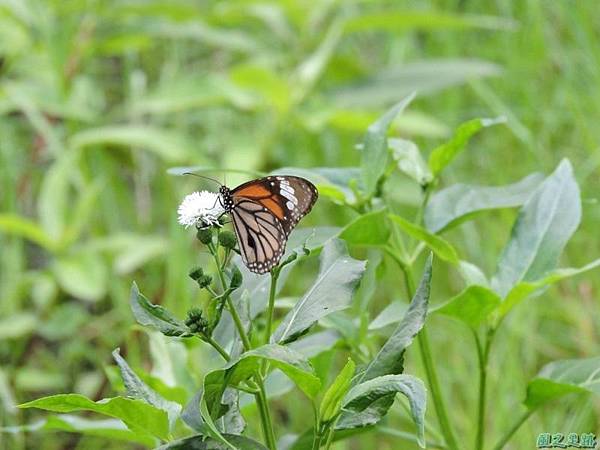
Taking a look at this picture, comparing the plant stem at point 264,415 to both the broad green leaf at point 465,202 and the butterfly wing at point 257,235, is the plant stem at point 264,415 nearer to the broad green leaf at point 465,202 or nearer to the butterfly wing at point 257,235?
the butterfly wing at point 257,235

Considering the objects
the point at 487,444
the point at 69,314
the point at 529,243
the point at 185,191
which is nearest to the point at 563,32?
the point at 185,191

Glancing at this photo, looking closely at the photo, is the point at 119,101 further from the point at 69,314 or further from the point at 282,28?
the point at 69,314

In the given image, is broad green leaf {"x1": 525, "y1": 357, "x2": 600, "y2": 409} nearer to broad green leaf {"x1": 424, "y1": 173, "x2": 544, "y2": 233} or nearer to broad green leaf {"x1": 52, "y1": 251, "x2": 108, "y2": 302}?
broad green leaf {"x1": 424, "y1": 173, "x2": 544, "y2": 233}

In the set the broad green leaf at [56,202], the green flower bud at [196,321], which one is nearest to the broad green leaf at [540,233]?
the green flower bud at [196,321]

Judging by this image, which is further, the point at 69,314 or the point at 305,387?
the point at 69,314

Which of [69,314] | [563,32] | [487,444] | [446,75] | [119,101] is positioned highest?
[119,101]

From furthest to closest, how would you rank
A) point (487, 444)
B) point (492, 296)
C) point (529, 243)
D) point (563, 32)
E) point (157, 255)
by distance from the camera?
point (563, 32), point (157, 255), point (487, 444), point (529, 243), point (492, 296)
